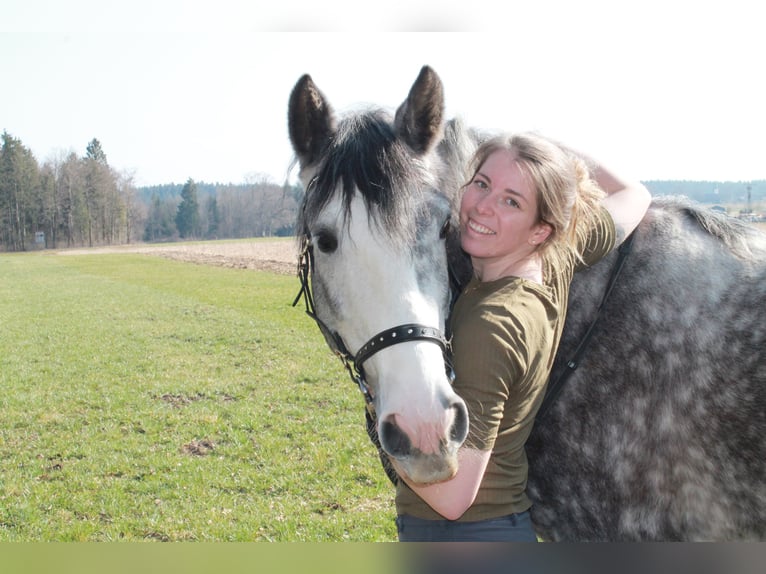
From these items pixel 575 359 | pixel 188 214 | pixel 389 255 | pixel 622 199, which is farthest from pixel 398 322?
pixel 188 214

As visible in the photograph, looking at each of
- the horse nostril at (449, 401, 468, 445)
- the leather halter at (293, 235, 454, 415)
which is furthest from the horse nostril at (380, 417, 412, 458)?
the leather halter at (293, 235, 454, 415)

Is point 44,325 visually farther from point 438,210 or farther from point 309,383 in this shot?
point 438,210

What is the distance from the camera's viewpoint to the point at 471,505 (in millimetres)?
1946

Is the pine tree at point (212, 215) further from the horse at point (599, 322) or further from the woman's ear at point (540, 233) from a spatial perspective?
the woman's ear at point (540, 233)

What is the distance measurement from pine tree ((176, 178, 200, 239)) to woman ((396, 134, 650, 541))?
876 centimetres

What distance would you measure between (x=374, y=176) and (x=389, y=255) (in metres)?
0.40

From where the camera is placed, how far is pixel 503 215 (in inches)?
82.6

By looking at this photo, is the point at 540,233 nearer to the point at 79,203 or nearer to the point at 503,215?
the point at 503,215

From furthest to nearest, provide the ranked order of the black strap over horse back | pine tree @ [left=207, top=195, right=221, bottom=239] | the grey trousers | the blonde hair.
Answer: pine tree @ [left=207, top=195, right=221, bottom=239], the black strap over horse back, the blonde hair, the grey trousers

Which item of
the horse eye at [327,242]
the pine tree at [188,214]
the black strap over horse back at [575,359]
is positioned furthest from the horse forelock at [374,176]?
the pine tree at [188,214]

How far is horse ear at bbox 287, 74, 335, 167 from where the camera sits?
2.54 m

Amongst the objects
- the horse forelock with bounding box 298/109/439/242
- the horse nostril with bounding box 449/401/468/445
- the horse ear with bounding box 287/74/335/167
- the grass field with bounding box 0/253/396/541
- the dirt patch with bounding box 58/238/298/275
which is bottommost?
the grass field with bounding box 0/253/396/541

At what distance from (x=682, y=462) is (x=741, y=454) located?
222mm

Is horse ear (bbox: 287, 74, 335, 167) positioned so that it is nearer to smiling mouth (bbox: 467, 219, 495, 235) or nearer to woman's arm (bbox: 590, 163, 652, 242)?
smiling mouth (bbox: 467, 219, 495, 235)
